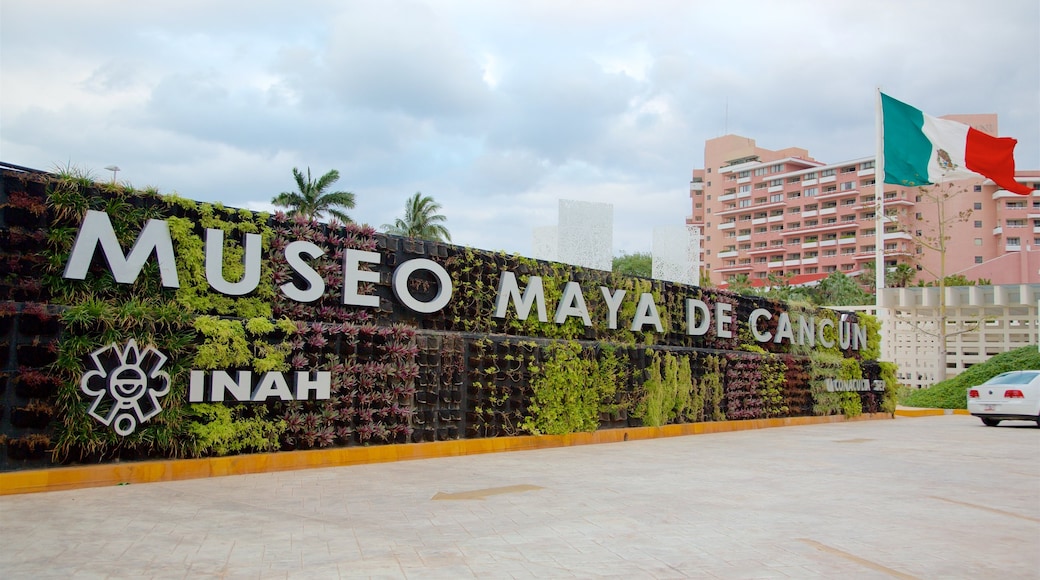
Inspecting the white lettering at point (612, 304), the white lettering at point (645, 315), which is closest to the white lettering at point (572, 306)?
the white lettering at point (612, 304)

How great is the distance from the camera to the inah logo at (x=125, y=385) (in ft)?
27.1

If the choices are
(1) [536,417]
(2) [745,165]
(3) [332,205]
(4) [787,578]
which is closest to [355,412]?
(1) [536,417]

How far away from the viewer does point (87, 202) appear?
28.1ft

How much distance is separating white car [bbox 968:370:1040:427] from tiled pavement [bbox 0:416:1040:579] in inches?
335

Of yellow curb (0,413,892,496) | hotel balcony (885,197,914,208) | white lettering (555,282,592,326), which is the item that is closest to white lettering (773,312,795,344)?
yellow curb (0,413,892,496)

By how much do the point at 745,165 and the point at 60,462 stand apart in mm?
103651

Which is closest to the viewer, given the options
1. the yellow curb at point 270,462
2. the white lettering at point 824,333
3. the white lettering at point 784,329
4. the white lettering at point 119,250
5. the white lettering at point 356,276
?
the yellow curb at point 270,462

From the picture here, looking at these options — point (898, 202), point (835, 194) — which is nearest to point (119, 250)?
point (898, 202)

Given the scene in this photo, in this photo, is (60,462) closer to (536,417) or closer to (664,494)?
(664,494)

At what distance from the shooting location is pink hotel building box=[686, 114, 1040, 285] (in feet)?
272

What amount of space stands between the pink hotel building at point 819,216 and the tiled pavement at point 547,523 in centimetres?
7181

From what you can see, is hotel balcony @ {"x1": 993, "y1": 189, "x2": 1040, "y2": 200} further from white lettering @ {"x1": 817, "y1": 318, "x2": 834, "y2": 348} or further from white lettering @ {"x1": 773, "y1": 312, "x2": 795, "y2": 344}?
white lettering @ {"x1": 773, "y1": 312, "x2": 795, "y2": 344}

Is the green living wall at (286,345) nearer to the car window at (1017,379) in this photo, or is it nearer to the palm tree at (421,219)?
the car window at (1017,379)

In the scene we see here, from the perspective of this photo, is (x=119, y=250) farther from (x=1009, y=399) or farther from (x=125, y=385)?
(x=1009, y=399)
